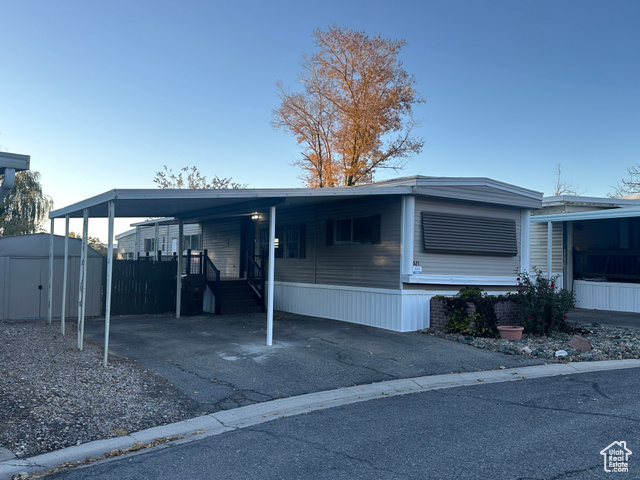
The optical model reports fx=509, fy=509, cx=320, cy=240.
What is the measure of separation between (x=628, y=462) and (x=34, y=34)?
17578 mm

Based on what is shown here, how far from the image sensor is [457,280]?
11727mm

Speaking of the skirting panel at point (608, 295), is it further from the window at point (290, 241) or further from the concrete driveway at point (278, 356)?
the window at point (290, 241)

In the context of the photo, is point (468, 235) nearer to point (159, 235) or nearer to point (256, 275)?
point (256, 275)

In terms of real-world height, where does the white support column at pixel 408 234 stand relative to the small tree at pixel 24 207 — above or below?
below

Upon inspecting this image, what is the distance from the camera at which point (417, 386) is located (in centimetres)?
708

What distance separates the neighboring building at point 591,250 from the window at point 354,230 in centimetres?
673

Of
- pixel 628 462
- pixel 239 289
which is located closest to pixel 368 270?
pixel 239 289

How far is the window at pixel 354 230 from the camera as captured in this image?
1209 centimetres

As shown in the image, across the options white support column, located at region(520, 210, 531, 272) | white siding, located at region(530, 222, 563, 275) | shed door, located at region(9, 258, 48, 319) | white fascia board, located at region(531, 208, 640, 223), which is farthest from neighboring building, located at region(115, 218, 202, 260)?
white siding, located at region(530, 222, 563, 275)

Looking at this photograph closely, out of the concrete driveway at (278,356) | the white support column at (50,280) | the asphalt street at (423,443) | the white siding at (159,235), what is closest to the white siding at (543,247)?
the concrete driveway at (278,356)

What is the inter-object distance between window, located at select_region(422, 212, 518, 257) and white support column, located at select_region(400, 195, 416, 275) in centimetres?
35

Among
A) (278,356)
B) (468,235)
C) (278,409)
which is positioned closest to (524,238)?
(468,235)

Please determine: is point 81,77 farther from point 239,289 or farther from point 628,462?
point 628,462

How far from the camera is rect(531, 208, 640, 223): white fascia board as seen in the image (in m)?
13.7
